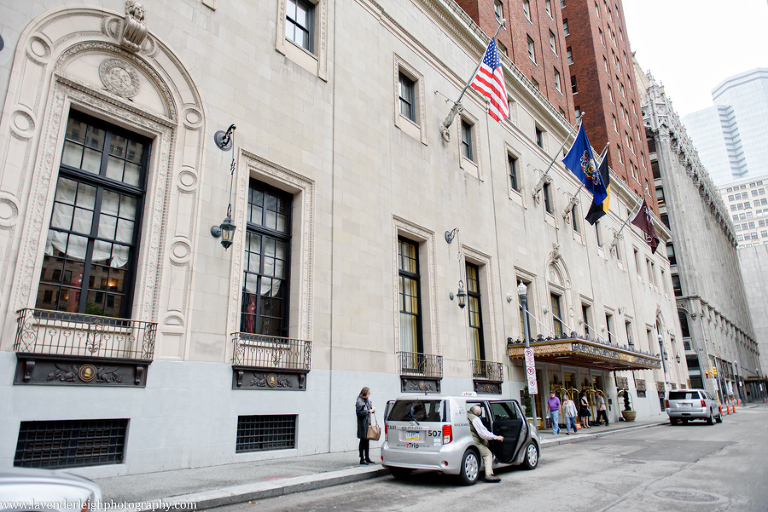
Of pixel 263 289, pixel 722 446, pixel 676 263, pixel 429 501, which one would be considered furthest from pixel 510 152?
pixel 676 263

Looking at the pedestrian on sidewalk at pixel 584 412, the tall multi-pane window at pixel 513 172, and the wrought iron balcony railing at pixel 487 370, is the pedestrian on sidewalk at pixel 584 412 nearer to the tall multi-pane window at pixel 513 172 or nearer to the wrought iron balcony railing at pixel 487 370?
the wrought iron balcony railing at pixel 487 370

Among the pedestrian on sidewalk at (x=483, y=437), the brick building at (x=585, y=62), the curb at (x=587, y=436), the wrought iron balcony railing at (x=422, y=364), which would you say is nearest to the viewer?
the pedestrian on sidewalk at (x=483, y=437)

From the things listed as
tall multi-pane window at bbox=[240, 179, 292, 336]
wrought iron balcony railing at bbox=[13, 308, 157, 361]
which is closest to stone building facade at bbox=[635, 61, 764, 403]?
tall multi-pane window at bbox=[240, 179, 292, 336]

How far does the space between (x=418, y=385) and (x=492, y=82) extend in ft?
40.2

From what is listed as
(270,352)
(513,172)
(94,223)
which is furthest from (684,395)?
(94,223)

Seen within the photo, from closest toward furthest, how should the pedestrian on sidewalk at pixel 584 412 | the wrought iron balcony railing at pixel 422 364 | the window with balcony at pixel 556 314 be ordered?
the wrought iron balcony railing at pixel 422 364 → the pedestrian on sidewalk at pixel 584 412 → the window with balcony at pixel 556 314

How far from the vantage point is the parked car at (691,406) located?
28.3 metres

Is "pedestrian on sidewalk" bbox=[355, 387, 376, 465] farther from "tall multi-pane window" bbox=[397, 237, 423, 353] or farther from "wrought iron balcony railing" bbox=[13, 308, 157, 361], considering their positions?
"tall multi-pane window" bbox=[397, 237, 423, 353]

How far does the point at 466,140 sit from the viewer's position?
80.2 feet

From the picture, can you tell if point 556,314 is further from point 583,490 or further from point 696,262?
point 696,262

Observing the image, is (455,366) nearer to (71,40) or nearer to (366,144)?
(366,144)

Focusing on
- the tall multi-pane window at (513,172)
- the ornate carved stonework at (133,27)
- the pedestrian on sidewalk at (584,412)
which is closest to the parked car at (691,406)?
the pedestrian on sidewalk at (584,412)

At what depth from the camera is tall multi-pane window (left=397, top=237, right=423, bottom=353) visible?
18.1 m

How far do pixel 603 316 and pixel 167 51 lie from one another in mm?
31513
